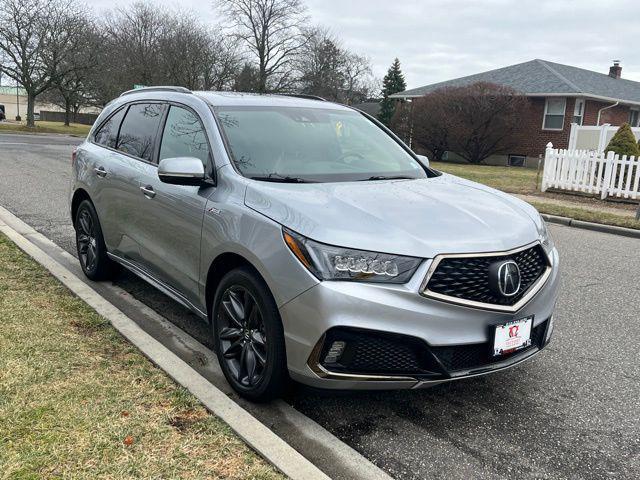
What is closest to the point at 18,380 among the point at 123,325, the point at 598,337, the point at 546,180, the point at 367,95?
the point at 123,325

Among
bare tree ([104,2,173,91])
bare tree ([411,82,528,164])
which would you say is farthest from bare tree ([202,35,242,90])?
bare tree ([411,82,528,164])

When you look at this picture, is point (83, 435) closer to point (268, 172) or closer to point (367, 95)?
point (268, 172)

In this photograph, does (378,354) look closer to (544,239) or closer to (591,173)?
(544,239)

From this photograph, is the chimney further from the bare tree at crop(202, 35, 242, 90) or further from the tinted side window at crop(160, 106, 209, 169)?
the tinted side window at crop(160, 106, 209, 169)

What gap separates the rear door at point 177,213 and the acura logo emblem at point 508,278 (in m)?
1.78

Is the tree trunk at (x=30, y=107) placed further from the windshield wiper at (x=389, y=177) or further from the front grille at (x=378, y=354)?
the front grille at (x=378, y=354)

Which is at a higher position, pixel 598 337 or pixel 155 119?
pixel 155 119

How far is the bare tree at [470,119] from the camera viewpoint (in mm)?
25641

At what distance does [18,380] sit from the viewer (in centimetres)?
315

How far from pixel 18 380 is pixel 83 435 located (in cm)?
72

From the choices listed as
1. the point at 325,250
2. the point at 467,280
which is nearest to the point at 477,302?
the point at 467,280

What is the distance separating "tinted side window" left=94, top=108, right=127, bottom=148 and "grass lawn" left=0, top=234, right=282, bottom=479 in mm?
1835

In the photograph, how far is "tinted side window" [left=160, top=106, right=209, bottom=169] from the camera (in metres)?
3.88

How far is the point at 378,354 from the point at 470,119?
25.0 meters
